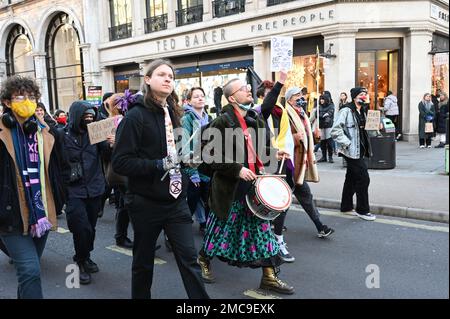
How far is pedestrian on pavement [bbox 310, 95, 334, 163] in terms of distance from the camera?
12211 mm

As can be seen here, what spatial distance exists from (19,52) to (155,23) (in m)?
17.2

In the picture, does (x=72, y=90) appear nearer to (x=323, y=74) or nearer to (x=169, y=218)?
(x=323, y=74)

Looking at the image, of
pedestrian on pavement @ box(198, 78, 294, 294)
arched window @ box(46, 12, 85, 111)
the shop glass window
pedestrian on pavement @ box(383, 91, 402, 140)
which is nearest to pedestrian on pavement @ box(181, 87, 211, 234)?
pedestrian on pavement @ box(198, 78, 294, 294)

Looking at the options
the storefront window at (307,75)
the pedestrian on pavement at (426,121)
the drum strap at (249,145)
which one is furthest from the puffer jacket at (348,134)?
the storefront window at (307,75)

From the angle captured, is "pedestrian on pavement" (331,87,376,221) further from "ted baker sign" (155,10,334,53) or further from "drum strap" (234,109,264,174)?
"ted baker sign" (155,10,334,53)

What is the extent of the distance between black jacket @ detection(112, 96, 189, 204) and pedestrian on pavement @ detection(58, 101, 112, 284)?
1453 mm

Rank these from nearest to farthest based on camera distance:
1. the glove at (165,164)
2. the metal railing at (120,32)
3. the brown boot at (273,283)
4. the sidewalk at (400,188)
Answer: the glove at (165,164)
the brown boot at (273,283)
the sidewalk at (400,188)
the metal railing at (120,32)

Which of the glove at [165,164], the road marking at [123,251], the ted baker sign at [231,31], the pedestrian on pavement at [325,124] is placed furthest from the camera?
the ted baker sign at [231,31]

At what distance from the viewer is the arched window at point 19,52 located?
34094mm

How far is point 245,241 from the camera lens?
3992 mm

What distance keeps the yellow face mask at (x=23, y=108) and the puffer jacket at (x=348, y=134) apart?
431 cm

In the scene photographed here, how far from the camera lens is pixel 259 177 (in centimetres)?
379

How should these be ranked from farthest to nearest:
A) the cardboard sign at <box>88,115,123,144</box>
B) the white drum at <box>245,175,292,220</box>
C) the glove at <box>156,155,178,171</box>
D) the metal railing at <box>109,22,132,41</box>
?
the metal railing at <box>109,22,132,41</box> → the cardboard sign at <box>88,115,123,144</box> → the white drum at <box>245,175,292,220</box> → the glove at <box>156,155,178,171</box>

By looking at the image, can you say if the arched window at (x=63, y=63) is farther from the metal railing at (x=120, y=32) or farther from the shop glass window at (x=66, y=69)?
the metal railing at (x=120, y=32)
